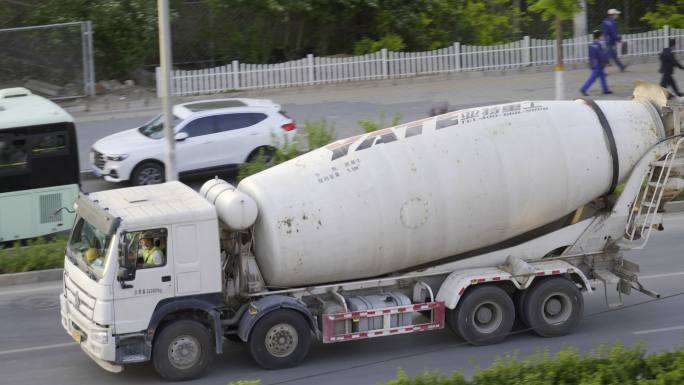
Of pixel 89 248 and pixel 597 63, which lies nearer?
pixel 89 248

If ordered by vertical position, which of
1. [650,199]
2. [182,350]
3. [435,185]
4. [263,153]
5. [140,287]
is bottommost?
[182,350]

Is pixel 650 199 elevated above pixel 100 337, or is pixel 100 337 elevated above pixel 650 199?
pixel 650 199

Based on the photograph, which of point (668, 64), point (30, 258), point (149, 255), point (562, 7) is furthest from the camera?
point (668, 64)

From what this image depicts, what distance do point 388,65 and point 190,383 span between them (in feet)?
65.2

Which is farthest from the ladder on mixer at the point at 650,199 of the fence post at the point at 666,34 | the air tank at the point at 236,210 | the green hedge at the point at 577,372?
the fence post at the point at 666,34

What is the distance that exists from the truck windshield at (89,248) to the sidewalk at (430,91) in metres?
15.5

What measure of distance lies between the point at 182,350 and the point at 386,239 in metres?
2.78

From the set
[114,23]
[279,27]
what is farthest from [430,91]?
[114,23]

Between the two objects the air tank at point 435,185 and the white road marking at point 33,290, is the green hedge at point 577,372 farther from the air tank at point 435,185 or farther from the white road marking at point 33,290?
the white road marking at point 33,290

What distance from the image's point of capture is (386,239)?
13.4 metres

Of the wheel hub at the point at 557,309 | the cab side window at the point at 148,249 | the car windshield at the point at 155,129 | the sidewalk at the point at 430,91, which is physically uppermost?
the sidewalk at the point at 430,91

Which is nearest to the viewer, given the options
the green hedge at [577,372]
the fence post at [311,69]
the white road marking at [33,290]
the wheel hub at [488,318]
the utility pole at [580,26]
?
the green hedge at [577,372]

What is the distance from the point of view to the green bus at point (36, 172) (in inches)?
Result: 750

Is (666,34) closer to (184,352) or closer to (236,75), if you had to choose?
(236,75)
